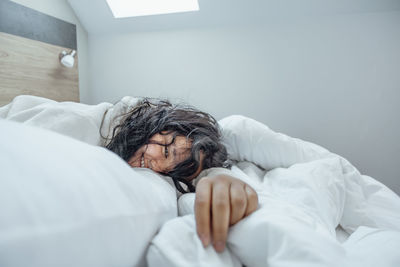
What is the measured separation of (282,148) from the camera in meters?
0.88

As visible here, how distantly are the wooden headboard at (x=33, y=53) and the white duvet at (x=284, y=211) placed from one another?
0.76 m

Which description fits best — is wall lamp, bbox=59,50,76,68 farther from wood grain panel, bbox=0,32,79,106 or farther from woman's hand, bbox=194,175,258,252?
woman's hand, bbox=194,175,258,252

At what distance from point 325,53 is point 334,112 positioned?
0.37 m

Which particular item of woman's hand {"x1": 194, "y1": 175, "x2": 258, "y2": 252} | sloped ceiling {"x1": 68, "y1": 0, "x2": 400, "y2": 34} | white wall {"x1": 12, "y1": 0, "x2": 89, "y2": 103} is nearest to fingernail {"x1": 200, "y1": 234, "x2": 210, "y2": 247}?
woman's hand {"x1": 194, "y1": 175, "x2": 258, "y2": 252}

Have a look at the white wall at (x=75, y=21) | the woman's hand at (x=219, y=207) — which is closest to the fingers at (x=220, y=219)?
the woman's hand at (x=219, y=207)

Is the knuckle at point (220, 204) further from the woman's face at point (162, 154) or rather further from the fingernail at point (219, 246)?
the woman's face at point (162, 154)

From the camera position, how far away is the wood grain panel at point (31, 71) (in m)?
1.30

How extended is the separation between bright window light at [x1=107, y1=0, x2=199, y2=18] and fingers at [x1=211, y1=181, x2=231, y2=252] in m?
1.57

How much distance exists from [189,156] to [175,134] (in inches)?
4.3

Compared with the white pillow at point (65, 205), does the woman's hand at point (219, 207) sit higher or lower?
lower

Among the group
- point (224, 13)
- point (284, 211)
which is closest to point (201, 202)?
point (284, 211)

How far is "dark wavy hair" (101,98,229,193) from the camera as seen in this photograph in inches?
27.2

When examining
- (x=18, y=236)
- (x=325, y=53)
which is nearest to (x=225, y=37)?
(x=325, y=53)

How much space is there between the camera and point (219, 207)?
0.35 meters
